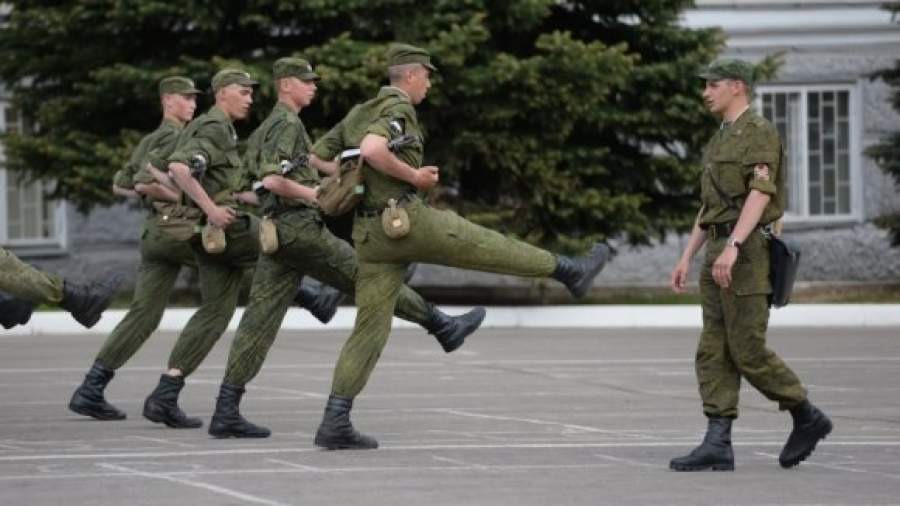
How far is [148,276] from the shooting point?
516 inches

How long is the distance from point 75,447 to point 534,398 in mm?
4004

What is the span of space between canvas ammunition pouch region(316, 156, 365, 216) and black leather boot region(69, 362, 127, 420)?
2.61 metres

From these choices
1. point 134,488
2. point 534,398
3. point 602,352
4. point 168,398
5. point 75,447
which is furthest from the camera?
point 602,352

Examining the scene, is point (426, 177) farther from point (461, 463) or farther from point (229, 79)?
point (229, 79)

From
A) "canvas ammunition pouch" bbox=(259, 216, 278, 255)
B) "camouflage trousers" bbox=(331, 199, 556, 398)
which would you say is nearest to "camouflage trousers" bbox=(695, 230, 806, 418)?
"camouflage trousers" bbox=(331, 199, 556, 398)

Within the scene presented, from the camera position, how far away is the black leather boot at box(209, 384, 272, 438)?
462 inches

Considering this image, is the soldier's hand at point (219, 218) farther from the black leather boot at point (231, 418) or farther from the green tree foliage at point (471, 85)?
the green tree foliage at point (471, 85)

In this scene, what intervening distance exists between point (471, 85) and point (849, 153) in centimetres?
764

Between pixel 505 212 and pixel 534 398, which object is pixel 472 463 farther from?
pixel 505 212

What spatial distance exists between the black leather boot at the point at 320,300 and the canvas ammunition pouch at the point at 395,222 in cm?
214

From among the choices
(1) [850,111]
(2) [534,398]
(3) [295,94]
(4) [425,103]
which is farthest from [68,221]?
(3) [295,94]

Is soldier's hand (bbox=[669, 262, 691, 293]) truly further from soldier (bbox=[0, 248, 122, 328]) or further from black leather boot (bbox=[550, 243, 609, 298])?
soldier (bbox=[0, 248, 122, 328])

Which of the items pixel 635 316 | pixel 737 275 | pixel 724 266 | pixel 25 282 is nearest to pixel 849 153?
pixel 635 316

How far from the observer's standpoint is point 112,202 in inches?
956
